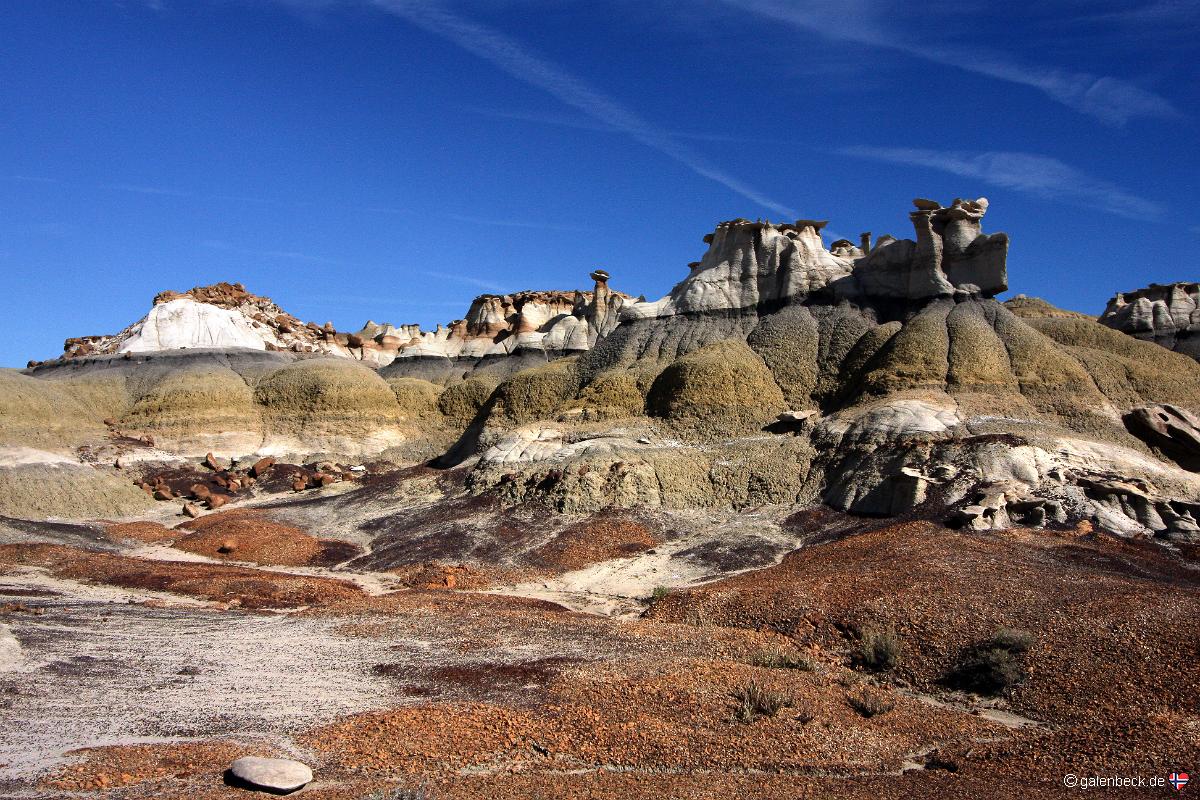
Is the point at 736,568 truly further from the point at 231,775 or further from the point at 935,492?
the point at 231,775

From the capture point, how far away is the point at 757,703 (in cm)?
1234

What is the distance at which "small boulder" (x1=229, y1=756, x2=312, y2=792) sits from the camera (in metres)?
8.80

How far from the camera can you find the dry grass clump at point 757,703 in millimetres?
12008

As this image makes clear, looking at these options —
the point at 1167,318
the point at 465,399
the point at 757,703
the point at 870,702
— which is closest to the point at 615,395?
the point at 465,399

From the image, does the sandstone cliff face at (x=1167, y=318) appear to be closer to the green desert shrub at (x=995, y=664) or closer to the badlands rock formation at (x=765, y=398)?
the badlands rock formation at (x=765, y=398)

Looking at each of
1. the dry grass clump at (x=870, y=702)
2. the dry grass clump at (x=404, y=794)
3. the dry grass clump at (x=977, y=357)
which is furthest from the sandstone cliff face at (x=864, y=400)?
the dry grass clump at (x=404, y=794)

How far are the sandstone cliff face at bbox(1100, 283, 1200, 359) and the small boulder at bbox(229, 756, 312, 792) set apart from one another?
5961cm

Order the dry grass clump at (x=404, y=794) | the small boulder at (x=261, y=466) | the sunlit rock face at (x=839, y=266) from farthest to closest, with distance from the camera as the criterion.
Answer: the small boulder at (x=261, y=466)
the sunlit rock face at (x=839, y=266)
the dry grass clump at (x=404, y=794)

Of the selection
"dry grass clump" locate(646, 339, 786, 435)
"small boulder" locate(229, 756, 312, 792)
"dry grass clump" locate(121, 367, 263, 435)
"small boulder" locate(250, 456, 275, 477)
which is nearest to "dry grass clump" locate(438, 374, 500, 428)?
"dry grass clump" locate(121, 367, 263, 435)

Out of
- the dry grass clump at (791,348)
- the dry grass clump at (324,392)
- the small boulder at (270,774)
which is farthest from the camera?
the dry grass clump at (324,392)

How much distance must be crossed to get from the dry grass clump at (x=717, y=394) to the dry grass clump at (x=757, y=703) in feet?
86.2

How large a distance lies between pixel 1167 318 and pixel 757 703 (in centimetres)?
5638

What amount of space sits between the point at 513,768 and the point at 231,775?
3.26 meters

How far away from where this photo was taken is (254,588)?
2336 centimetres
